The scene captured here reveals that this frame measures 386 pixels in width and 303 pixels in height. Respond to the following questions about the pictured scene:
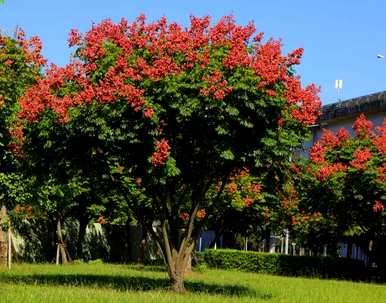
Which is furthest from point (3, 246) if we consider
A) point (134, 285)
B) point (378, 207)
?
point (378, 207)

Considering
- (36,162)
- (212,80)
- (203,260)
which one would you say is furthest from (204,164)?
(203,260)

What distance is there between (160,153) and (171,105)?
3.68 feet

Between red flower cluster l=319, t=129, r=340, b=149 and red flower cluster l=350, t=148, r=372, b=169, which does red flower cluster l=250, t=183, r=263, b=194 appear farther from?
red flower cluster l=350, t=148, r=372, b=169

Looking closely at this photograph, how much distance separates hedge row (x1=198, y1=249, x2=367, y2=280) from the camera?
41203mm

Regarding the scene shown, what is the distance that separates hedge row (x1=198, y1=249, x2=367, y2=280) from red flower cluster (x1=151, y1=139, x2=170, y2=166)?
2394cm

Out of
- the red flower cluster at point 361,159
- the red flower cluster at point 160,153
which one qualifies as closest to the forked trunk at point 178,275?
Answer: the red flower cluster at point 160,153

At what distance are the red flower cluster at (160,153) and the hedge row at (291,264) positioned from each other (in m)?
23.9

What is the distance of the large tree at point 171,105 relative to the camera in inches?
675

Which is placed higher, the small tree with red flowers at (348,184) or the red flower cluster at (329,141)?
A: the red flower cluster at (329,141)

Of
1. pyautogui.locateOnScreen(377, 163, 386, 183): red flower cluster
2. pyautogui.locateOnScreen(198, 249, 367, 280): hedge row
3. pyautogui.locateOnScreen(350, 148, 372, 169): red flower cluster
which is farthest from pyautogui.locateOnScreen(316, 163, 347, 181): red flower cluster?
pyautogui.locateOnScreen(198, 249, 367, 280): hedge row

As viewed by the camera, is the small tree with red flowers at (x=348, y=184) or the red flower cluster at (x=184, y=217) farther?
the red flower cluster at (x=184, y=217)

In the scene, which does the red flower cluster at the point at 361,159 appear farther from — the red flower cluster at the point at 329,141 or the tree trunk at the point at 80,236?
the tree trunk at the point at 80,236

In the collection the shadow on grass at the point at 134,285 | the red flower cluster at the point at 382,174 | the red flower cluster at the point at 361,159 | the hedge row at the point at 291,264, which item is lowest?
the shadow on grass at the point at 134,285

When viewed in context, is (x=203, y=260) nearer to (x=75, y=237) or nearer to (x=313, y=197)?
(x=75, y=237)
